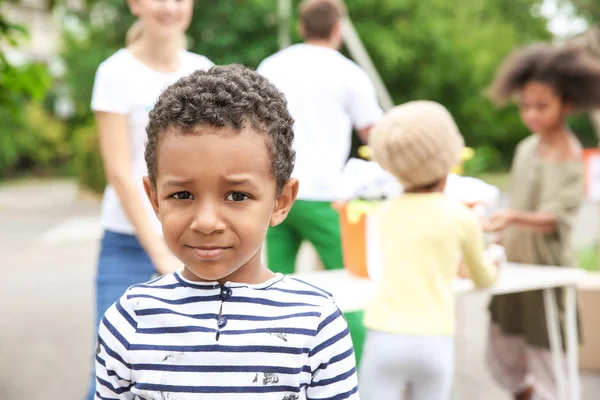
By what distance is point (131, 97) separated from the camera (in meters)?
2.62

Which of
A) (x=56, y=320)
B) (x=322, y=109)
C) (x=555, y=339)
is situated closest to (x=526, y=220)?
(x=555, y=339)

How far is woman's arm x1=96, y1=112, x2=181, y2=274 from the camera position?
99.0 inches

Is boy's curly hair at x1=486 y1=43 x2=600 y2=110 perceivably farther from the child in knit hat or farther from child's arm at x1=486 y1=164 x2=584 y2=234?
the child in knit hat

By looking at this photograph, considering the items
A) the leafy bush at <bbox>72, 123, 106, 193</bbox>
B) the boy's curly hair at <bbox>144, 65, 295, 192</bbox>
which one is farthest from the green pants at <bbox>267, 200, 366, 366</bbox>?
the leafy bush at <bbox>72, 123, 106, 193</bbox>

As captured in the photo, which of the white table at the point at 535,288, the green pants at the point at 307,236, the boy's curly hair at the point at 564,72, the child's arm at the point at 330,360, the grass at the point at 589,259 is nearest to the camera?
the child's arm at the point at 330,360

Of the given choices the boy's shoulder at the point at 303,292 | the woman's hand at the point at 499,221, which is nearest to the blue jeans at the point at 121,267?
the boy's shoulder at the point at 303,292

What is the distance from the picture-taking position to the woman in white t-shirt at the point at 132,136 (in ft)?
8.43

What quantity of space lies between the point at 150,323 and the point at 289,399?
0.27 metres

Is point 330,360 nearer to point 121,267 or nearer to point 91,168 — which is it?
point 121,267

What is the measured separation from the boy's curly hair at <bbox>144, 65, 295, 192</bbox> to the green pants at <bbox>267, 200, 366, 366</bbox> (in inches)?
68.6

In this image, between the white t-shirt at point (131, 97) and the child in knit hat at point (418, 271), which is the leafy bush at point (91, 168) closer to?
the white t-shirt at point (131, 97)

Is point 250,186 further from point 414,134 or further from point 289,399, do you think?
point 414,134

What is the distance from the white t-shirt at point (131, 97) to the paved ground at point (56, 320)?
234 cm

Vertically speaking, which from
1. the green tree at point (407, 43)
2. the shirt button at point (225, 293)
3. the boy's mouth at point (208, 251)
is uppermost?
the green tree at point (407, 43)
